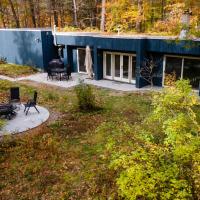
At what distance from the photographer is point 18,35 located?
2230 cm

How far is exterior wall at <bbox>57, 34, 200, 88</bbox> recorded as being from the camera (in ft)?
48.0

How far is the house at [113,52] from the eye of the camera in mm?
15359

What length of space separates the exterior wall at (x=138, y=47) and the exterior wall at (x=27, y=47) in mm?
1931

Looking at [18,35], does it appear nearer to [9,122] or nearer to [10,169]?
[9,122]

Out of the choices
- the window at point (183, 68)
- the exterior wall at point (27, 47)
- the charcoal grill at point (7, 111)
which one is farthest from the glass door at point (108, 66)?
the charcoal grill at point (7, 111)

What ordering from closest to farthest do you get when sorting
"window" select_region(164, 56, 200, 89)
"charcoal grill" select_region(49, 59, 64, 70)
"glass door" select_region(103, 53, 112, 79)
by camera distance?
1. "window" select_region(164, 56, 200, 89)
2. "glass door" select_region(103, 53, 112, 79)
3. "charcoal grill" select_region(49, 59, 64, 70)

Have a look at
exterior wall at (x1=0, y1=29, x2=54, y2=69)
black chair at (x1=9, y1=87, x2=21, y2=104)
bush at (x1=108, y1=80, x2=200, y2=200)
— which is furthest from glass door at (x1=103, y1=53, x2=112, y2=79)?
bush at (x1=108, y1=80, x2=200, y2=200)

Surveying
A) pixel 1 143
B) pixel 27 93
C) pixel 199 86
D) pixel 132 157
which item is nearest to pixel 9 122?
pixel 1 143

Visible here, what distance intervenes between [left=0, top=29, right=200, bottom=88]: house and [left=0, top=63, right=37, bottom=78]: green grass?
67cm

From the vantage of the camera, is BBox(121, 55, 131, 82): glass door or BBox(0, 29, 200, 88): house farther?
BBox(121, 55, 131, 82): glass door

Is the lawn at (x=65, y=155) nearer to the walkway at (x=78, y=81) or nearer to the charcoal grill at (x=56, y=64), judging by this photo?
the walkway at (x=78, y=81)

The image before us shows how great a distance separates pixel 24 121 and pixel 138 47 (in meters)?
8.09

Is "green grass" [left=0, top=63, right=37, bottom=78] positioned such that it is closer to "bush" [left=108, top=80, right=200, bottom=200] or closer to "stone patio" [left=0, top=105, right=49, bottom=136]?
"stone patio" [left=0, top=105, right=49, bottom=136]

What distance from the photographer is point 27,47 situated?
71.6ft
